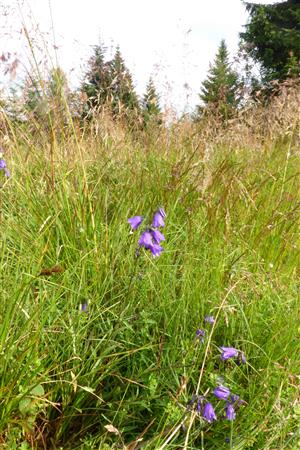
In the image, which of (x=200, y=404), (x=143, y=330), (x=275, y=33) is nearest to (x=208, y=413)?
(x=200, y=404)

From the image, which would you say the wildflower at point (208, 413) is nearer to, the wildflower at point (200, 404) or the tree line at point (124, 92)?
the wildflower at point (200, 404)

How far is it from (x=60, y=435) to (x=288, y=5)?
23.7m

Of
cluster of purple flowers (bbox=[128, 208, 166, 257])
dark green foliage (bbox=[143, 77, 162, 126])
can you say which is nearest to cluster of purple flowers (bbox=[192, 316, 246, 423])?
cluster of purple flowers (bbox=[128, 208, 166, 257])

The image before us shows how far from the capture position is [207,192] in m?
2.46

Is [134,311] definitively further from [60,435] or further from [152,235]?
[60,435]

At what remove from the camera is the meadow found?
1316mm

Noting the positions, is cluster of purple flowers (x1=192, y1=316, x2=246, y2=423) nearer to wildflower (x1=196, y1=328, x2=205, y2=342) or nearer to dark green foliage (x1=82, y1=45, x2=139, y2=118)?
wildflower (x1=196, y1=328, x2=205, y2=342)

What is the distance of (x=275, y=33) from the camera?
18.6 m

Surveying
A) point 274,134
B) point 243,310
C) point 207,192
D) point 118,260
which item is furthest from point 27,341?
point 274,134

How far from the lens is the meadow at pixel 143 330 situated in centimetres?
132

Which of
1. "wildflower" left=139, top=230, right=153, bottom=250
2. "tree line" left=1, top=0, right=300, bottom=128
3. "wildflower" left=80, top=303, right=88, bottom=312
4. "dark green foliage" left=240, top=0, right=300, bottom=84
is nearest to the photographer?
"wildflower" left=139, top=230, right=153, bottom=250

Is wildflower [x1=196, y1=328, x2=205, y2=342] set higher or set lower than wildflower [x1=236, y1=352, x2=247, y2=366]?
higher

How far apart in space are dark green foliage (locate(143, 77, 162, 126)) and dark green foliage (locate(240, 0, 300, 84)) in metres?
15.1

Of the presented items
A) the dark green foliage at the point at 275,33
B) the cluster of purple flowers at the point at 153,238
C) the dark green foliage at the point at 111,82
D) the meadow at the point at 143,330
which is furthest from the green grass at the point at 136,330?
the dark green foliage at the point at 275,33
